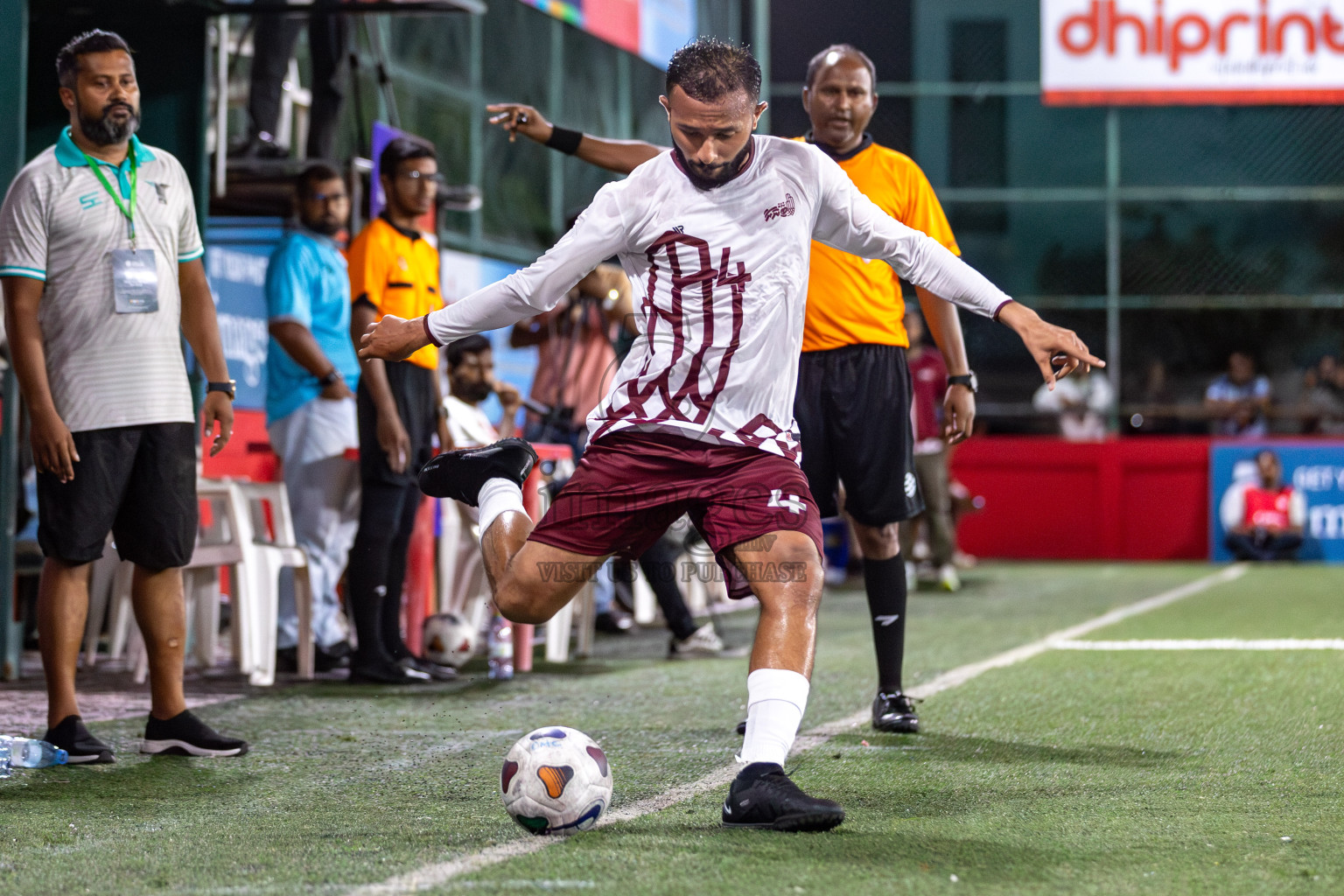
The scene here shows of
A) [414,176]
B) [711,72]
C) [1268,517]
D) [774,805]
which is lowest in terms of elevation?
[1268,517]

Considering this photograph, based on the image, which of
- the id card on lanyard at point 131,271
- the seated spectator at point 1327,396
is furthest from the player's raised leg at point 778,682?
the seated spectator at point 1327,396

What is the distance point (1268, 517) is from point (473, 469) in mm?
14338

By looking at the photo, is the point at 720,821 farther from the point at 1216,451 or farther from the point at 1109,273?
the point at 1109,273

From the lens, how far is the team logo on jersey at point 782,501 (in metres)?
3.69

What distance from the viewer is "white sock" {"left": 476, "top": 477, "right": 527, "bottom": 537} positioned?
411cm

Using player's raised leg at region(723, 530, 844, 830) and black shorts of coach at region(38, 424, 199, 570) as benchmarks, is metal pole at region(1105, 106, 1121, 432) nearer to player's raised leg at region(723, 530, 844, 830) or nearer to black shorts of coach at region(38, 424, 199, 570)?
black shorts of coach at region(38, 424, 199, 570)

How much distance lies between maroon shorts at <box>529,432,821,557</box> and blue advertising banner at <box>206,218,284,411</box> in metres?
5.55

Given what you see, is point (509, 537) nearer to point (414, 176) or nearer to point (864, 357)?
point (864, 357)

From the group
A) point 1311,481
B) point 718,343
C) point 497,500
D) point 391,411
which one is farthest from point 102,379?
point 1311,481

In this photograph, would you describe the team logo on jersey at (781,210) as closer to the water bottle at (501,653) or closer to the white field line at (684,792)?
the white field line at (684,792)

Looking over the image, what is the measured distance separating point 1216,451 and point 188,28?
12856 mm

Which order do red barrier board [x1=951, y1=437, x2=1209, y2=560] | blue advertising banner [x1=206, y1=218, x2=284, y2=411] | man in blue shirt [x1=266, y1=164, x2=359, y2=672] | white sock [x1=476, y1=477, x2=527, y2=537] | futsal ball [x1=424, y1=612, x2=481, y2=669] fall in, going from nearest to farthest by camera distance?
white sock [x1=476, y1=477, x2=527, y2=537]
man in blue shirt [x1=266, y1=164, x2=359, y2=672]
futsal ball [x1=424, y1=612, x2=481, y2=669]
blue advertising banner [x1=206, y1=218, x2=284, y2=411]
red barrier board [x1=951, y1=437, x2=1209, y2=560]

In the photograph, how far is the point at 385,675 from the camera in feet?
22.3

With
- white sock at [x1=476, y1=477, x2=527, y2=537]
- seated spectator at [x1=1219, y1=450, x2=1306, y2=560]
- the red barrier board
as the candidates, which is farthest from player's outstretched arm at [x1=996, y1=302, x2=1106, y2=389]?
the red barrier board
